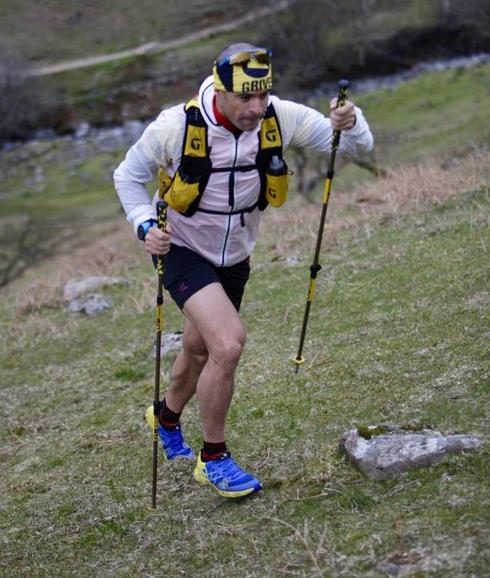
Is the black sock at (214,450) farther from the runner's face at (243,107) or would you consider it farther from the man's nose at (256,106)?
the man's nose at (256,106)

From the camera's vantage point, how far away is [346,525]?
5.77 meters

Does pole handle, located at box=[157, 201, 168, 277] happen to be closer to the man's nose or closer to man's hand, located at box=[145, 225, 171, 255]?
man's hand, located at box=[145, 225, 171, 255]

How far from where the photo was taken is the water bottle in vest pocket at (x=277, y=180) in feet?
21.6

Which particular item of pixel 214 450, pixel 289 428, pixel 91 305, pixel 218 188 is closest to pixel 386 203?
pixel 91 305

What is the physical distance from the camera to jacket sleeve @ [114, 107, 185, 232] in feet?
21.3

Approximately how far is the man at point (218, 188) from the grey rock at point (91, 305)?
7.23m

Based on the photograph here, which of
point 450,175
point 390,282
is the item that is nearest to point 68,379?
point 390,282

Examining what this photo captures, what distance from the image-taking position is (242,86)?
6.29m

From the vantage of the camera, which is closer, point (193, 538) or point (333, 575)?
point (333, 575)

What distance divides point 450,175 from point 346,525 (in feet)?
35.6

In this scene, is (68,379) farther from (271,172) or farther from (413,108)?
(413,108)

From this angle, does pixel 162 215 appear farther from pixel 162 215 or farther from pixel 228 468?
pixel 228 468

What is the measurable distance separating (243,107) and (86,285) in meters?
9.82

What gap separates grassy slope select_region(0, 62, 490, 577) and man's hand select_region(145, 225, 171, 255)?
1.87 meters
